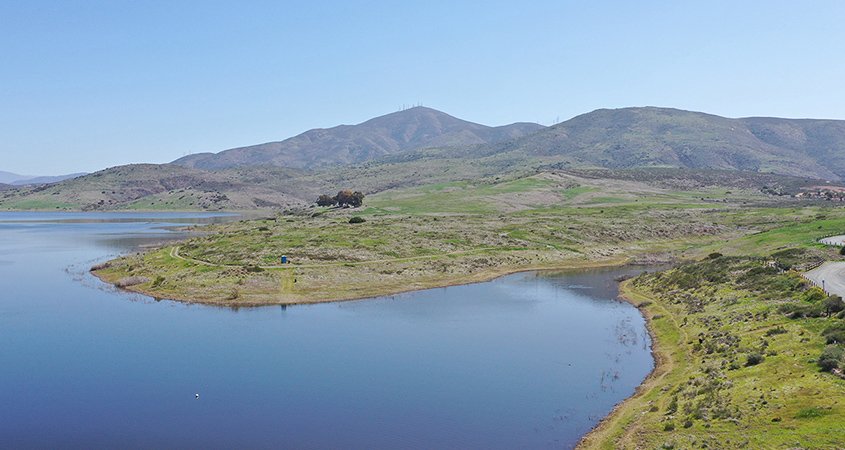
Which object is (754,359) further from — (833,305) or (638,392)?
(833,305)

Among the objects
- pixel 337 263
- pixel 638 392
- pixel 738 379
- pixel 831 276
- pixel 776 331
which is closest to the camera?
pixel 738 379

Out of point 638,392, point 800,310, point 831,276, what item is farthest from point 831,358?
point 831,276

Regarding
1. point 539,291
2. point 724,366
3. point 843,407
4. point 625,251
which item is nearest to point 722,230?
point 625,251

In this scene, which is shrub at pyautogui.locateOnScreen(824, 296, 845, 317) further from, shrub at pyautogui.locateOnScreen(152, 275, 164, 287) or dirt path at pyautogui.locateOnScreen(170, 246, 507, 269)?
shrub at pyautogui.locateOnScreen(152, 275, 164, 287)

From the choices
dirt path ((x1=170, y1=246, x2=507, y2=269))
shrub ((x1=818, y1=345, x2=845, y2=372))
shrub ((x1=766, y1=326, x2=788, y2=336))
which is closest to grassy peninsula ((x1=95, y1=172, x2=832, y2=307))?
dirt path ((x1=170, y1=246, x2=507, y2=269))

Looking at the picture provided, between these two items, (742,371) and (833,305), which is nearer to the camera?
(742,371)
